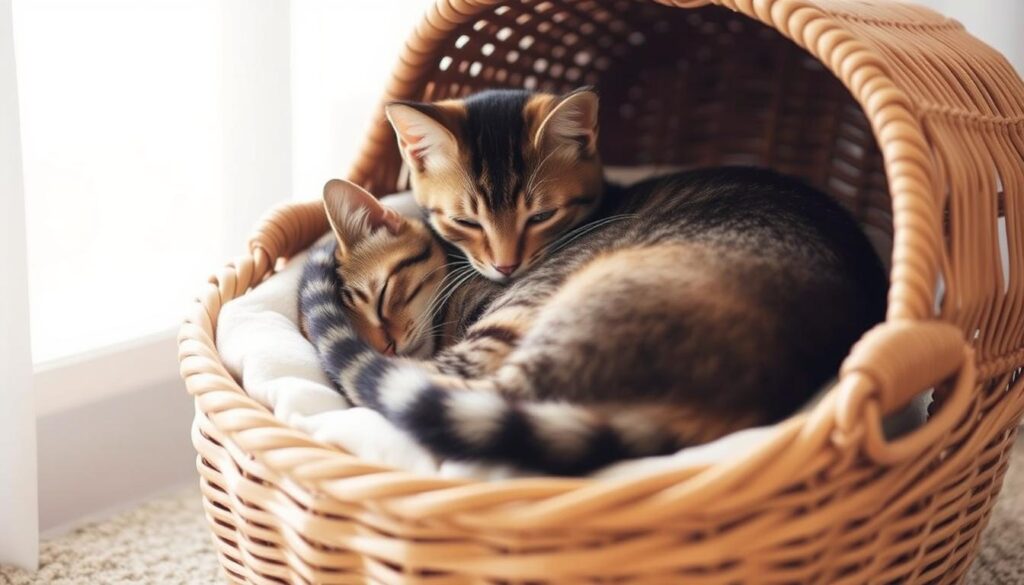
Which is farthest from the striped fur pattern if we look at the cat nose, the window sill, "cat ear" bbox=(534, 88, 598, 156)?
the window sill

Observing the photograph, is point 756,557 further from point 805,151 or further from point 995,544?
point 805,151

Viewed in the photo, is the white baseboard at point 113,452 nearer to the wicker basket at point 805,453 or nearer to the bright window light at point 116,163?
the bright window light at point 116,163

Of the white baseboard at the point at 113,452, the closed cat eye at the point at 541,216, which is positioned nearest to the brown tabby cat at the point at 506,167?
the closed cat eye at the point at 541,216

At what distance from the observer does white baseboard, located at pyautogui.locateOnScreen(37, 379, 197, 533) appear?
1853mm

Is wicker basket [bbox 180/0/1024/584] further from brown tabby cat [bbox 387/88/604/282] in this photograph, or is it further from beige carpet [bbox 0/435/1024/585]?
beige carpet [bbox 0/435/1024/585]

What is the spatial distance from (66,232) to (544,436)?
1.28 metres

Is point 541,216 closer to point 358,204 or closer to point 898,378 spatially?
point 358,204

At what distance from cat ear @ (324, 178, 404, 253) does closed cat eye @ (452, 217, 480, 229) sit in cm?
10

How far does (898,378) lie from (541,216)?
2.43 feet

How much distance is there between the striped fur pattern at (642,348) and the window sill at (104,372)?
2.27 feet

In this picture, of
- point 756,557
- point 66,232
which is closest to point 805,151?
point 756,557

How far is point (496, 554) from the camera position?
0.98 m

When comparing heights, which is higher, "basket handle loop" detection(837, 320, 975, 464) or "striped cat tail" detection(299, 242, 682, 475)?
"basket handle loop" detection(837, 320, 975, 464)

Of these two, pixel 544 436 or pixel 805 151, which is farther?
pixel 805 151
